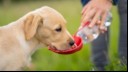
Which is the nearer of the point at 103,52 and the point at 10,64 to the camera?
the point at 10,64

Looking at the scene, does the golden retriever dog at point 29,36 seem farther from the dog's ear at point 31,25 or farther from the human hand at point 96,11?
the human hand at point 96,11

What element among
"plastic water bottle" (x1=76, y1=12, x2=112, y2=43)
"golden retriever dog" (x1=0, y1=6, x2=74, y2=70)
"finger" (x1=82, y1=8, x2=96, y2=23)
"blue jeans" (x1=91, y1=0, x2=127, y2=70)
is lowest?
"blue jeans" (x1=91, y1=0, x2=127, y2=70)

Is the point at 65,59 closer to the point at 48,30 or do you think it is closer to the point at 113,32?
the point at 113,32

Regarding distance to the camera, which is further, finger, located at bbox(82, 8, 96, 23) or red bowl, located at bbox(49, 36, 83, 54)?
red bowl, located at bbox(49, 36, 83, 54)

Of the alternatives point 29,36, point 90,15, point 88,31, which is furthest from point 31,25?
point 88,31

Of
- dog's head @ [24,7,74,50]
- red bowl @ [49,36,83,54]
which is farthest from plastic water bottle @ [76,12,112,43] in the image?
dog's head @ [24,7,74,50]

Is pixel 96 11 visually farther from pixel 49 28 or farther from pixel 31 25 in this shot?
pixel 31 25

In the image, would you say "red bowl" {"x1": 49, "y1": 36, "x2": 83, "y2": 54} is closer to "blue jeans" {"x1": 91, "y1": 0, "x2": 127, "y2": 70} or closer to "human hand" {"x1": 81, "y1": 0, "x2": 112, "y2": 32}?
"human hand" {"x1": 81, "y1": 0, "x2": 112, "y2": 32}

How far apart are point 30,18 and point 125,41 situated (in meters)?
1.79

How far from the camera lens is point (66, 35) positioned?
5367 mm

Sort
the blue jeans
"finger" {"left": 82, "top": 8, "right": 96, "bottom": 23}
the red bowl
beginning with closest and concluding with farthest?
"finger" {"left": 82, "top": 8, "right": 96, "bottom": 23}, the red bowl, the blue jeans

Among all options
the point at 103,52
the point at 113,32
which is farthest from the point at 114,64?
the point at 113,32

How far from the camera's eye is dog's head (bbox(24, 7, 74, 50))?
5309 mm

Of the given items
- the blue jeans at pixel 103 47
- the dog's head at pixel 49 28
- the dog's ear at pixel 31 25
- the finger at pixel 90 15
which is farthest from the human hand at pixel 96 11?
the blue jeans at pixel 103 47
